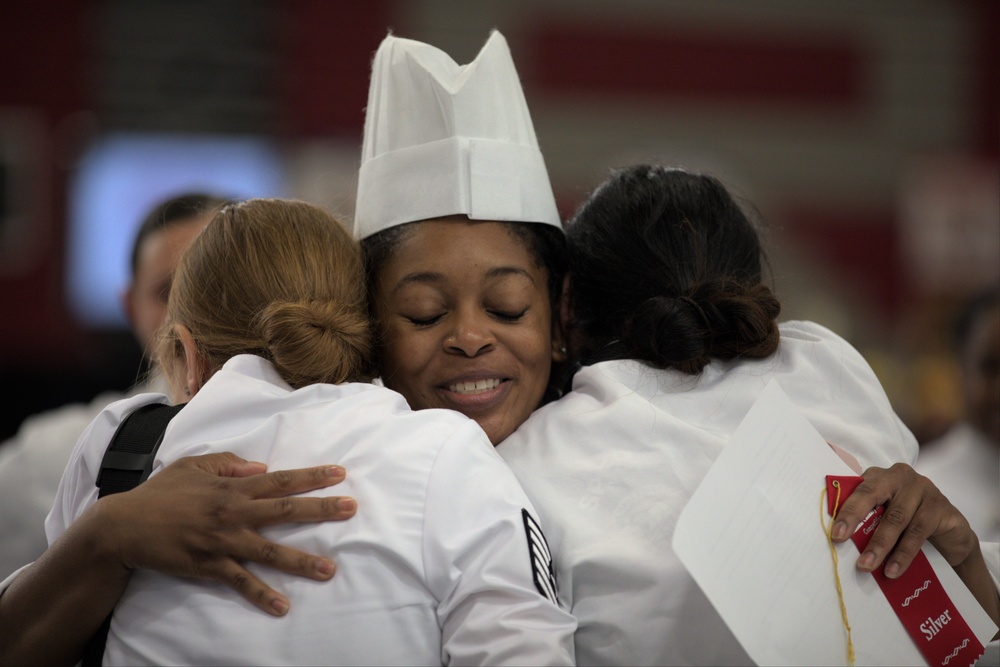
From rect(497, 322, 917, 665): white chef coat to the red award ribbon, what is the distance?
18 cm

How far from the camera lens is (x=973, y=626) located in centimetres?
118

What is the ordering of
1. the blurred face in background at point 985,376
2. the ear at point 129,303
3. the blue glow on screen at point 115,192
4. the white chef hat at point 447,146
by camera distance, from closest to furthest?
the white chef hat at point 447,146 → the blurred face in background at point 985,376 → the ear at point 129,303 → the blue glow on screen at point 115,192

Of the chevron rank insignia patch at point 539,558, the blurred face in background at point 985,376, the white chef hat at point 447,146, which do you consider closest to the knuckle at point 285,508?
the chevron rank insignia patch at point 539,558

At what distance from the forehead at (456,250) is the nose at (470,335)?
2.7 inches

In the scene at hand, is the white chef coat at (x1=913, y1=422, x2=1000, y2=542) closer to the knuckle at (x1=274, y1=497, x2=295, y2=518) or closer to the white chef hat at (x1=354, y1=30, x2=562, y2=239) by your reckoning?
the white chef hat at (x1=354, y1=30, x2=562, y2=239)

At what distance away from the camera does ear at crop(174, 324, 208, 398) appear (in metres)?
1.32

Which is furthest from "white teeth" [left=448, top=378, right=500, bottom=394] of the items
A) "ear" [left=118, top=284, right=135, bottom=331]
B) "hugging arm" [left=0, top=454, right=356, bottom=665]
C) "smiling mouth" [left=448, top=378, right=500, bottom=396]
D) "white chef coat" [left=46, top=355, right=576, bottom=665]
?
"ear" [left=118, top=284, right=135, bottom=331]

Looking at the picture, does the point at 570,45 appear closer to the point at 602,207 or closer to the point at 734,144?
the point at 734,144

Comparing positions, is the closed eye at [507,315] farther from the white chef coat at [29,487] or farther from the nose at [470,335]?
the white chef coat at [29,487]

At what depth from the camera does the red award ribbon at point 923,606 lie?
3.74 feet

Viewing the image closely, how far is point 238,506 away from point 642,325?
2.05ft

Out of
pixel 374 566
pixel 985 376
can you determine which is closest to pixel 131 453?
pixel 374 566

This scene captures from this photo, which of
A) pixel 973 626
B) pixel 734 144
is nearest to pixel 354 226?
pixel 973 626

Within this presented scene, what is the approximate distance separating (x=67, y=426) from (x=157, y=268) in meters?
0.41
